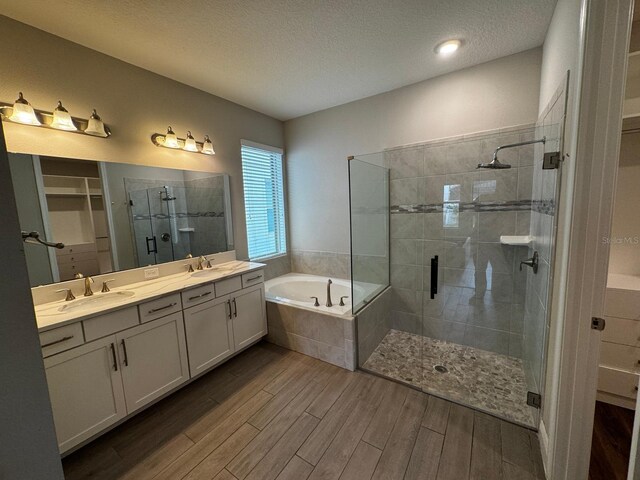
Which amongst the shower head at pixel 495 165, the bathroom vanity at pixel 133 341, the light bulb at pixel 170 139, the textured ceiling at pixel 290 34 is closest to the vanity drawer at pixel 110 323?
the bathroom vanity at pixel 133 341

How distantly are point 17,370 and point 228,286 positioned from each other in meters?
1.81

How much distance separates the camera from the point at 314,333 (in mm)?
2510

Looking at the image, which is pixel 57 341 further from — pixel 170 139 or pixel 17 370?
pixel 170 139

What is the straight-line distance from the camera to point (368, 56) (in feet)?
7.21

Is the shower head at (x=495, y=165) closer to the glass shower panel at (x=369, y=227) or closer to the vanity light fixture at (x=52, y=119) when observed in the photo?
the glass shower panel at (x=369, y=227)

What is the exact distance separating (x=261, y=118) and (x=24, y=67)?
209cm

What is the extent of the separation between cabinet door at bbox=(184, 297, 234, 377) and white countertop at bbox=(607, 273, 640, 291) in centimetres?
292

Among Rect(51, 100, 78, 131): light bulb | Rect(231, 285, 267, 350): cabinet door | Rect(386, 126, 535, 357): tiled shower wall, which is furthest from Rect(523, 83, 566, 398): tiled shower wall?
Rect(51, 100, 78, 131): light bulb

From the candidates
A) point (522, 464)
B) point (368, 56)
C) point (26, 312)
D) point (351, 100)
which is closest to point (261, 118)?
point (351, 100)

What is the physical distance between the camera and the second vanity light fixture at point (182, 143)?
2367 mm

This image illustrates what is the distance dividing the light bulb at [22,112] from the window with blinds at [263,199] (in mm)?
1772

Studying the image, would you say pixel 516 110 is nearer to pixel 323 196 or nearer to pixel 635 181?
pixel 635 181

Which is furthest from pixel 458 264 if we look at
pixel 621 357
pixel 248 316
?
pixel 248 316

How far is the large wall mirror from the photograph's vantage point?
5.71ft
